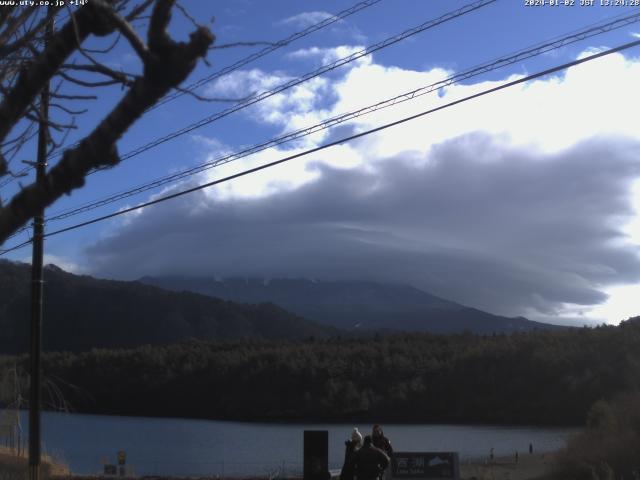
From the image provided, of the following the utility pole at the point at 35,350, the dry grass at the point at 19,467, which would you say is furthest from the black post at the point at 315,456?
the dry grass at the point at 19,467

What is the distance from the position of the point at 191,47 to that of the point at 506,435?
223 ft

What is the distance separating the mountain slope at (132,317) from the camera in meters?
154

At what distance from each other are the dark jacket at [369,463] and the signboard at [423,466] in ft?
19.6

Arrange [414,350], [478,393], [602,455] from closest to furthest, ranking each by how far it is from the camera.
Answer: [602,455]
[478,393]
[414,350]

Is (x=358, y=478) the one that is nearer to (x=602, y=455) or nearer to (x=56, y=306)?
(x=602, y=455)

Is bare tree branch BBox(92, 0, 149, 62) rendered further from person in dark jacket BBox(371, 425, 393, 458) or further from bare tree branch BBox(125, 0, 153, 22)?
person in dark jacket BBox(371, 425, 393, 458)

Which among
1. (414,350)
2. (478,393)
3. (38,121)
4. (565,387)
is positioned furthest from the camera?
(414,350)

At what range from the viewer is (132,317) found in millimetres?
165625

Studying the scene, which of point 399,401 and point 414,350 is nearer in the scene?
point 399,401

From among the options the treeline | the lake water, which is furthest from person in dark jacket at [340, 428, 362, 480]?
the treeline

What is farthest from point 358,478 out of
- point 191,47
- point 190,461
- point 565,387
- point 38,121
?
point 565,387

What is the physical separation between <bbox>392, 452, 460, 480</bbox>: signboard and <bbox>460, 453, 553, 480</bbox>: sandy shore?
218 inches

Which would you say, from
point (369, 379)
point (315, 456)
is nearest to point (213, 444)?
point (369, 379)

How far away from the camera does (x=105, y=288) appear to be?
169500 millimetres
